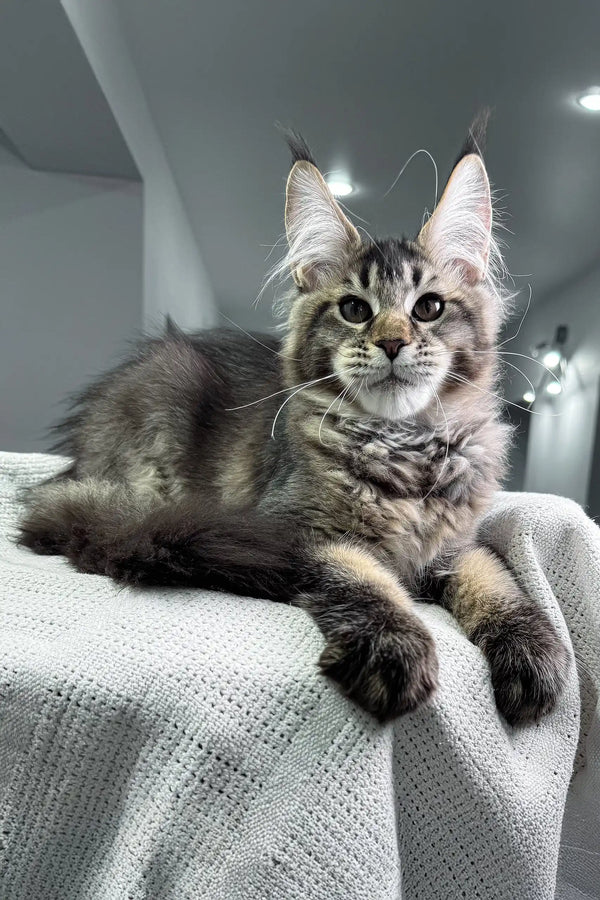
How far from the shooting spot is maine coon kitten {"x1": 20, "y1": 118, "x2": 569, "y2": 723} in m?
0.81

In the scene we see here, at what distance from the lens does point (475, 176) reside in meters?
1.09

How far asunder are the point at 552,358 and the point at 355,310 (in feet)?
3.83

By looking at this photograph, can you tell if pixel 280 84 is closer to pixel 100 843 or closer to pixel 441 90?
pixel 441 90

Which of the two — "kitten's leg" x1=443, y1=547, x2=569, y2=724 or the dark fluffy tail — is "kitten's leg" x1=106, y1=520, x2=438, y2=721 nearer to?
the dark fluffy tail

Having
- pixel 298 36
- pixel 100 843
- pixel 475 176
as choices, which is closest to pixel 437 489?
pixel 475 176

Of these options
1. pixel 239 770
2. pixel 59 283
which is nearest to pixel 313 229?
pixel 239 770

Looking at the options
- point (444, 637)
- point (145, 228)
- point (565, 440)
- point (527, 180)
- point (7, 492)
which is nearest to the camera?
point (444, 637)

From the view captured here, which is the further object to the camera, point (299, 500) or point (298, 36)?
point (298, 36)

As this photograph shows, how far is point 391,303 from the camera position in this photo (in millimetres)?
1014

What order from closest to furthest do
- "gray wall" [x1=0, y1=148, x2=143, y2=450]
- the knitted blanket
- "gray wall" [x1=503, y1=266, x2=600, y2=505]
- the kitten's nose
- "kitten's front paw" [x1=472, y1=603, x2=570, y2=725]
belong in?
the knitted blanket
"kitten's front paw" [x1=472, y1=603, x2=570, y2=725]
the kitten's nose
"gray wall" [x1=503, y1=266, x2=600, y2=505]
"gray wall" [x1=0, y1=148, x2=143, y2=450]

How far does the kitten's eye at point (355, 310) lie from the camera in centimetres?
105

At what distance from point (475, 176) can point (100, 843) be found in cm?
101

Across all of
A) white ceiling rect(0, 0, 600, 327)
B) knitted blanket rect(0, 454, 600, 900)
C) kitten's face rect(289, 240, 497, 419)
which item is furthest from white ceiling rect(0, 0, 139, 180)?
knitted blanket rect(0, 454, 600, 900)

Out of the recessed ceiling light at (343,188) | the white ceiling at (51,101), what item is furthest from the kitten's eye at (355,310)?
the white ceiling at (51,101)
